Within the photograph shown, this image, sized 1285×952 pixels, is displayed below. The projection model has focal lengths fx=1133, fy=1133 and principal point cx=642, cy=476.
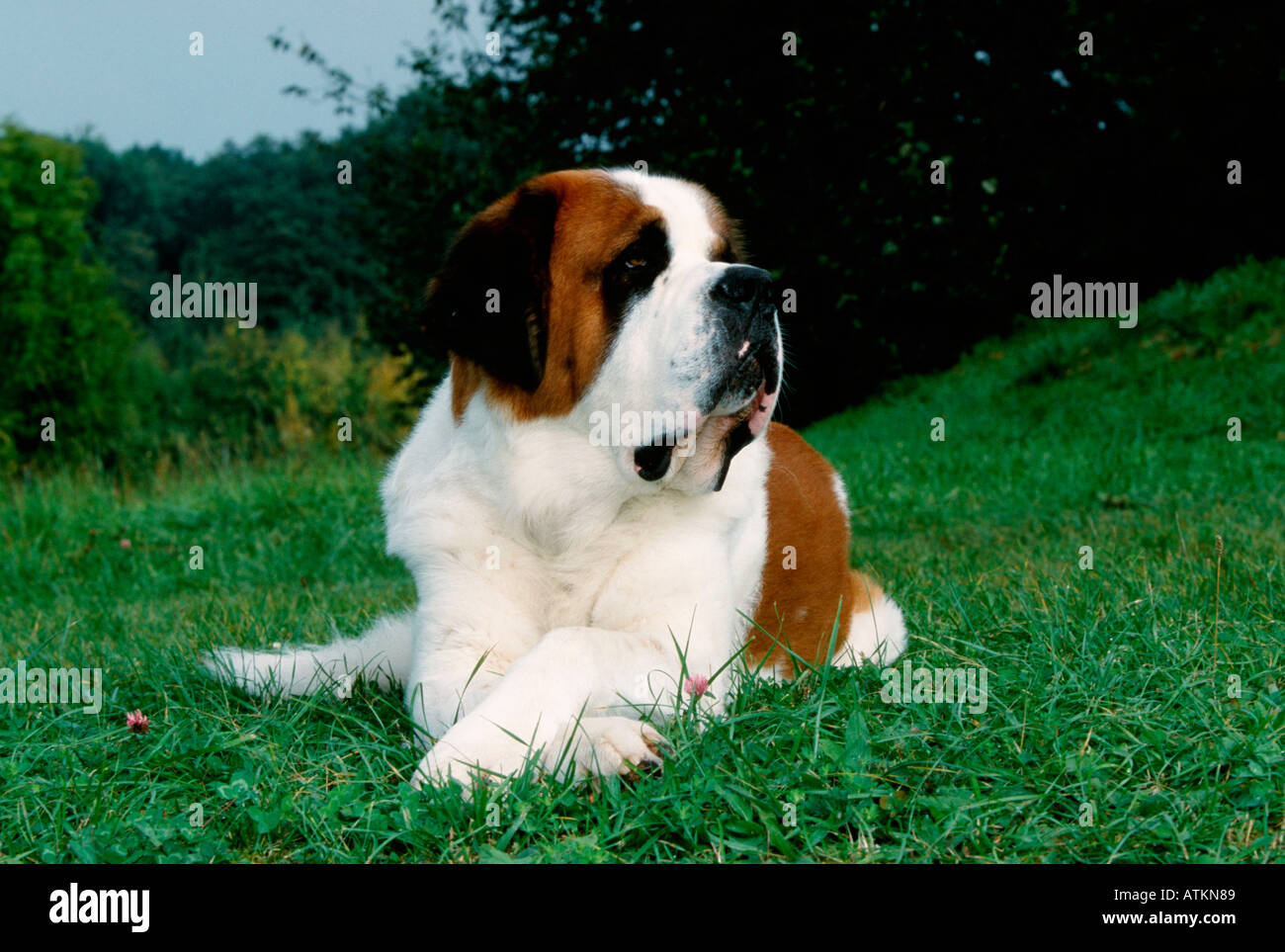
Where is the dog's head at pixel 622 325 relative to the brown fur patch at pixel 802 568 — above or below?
above

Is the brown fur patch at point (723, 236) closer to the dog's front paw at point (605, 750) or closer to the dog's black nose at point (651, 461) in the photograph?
the dog's black nose at point (651, 461)

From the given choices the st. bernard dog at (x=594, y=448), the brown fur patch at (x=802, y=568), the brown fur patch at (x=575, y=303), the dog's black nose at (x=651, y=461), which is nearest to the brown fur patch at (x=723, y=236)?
the st. bernard dog at (x=594, y=448)

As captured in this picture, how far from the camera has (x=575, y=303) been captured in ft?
8.25

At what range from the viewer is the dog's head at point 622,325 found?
2403mm

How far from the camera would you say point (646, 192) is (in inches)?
103

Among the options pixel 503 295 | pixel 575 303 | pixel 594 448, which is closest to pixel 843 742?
pixel 594 448

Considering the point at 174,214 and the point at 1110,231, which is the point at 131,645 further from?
the point at 174,214

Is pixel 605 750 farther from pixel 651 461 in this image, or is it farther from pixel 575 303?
pixel 575 303

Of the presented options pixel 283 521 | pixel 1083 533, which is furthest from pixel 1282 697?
pixel 283 521

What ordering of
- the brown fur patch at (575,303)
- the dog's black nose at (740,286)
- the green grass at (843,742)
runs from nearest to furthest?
1. the green grass at (843,742)
2. the dog's black nose at (740,286)
3. the brown fur patch at (575,303)

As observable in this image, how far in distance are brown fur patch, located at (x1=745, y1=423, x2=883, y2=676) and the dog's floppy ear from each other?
978 millimetres

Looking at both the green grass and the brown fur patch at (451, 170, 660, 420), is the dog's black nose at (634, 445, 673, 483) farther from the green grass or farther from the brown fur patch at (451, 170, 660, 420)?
the green grass
